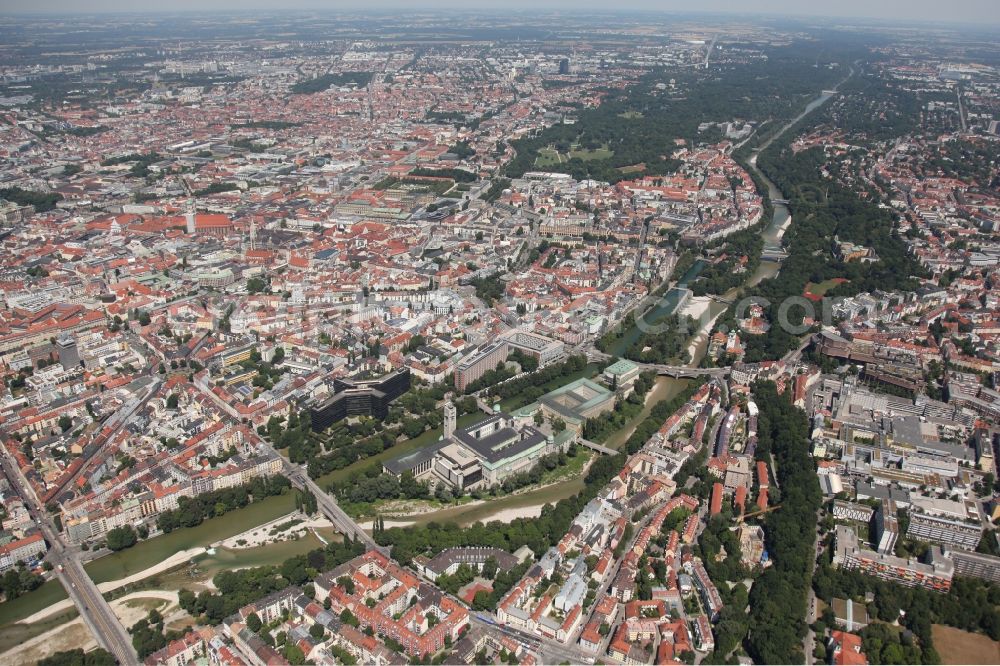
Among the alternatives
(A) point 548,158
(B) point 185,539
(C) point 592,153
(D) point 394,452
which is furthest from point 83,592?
(C) point 592,153

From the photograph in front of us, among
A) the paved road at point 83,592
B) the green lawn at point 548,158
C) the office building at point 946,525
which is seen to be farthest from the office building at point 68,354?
the green lawn at point 548,158

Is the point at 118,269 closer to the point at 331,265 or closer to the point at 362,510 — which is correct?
the point at 331,265

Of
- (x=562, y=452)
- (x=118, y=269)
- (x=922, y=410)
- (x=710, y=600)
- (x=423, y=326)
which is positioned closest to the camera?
(x=710, y=600)

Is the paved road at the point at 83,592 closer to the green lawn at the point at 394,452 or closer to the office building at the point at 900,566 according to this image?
the green lawn at the point at 394,452

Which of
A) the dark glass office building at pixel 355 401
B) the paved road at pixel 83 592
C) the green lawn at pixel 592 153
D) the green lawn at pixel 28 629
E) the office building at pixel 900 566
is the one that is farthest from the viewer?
the green lawn at pixel 592 153

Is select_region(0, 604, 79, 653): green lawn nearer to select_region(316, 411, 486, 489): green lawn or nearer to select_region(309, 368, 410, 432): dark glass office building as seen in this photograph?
select_region(316, 411, 486, 489): green lawn

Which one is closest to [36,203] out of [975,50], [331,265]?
[331,265]
